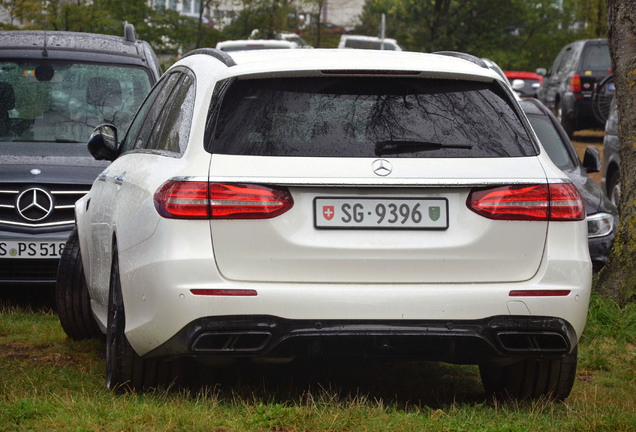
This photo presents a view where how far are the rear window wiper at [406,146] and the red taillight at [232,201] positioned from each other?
0.44 metres

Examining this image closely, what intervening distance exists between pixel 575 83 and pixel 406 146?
20397 mm

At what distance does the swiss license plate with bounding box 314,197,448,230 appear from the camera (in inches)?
203

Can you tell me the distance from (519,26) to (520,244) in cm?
4712

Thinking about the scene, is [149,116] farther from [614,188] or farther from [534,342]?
[614,188]

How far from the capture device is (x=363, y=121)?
5.32m

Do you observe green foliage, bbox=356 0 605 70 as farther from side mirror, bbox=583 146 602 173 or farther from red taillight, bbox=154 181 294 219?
red taillight, bbox=154 181 294 219

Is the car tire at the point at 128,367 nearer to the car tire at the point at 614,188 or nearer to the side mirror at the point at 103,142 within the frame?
the side mirror at the point at 103,142

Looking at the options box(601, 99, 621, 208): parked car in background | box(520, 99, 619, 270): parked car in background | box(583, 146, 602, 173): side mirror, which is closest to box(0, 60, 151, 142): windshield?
box(583, 146, 602, 173): side mirror

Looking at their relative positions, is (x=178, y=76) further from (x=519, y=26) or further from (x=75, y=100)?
(x=519, y=26)

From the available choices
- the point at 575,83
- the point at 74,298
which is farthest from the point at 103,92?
the point at 575,83

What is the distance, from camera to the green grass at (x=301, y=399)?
204 inches

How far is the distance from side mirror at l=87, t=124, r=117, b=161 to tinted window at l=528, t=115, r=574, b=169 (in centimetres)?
494

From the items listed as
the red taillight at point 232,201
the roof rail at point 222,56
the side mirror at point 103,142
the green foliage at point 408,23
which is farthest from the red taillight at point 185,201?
the green foliage at point 408,23

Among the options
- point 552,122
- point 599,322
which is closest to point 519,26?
point 552,122
